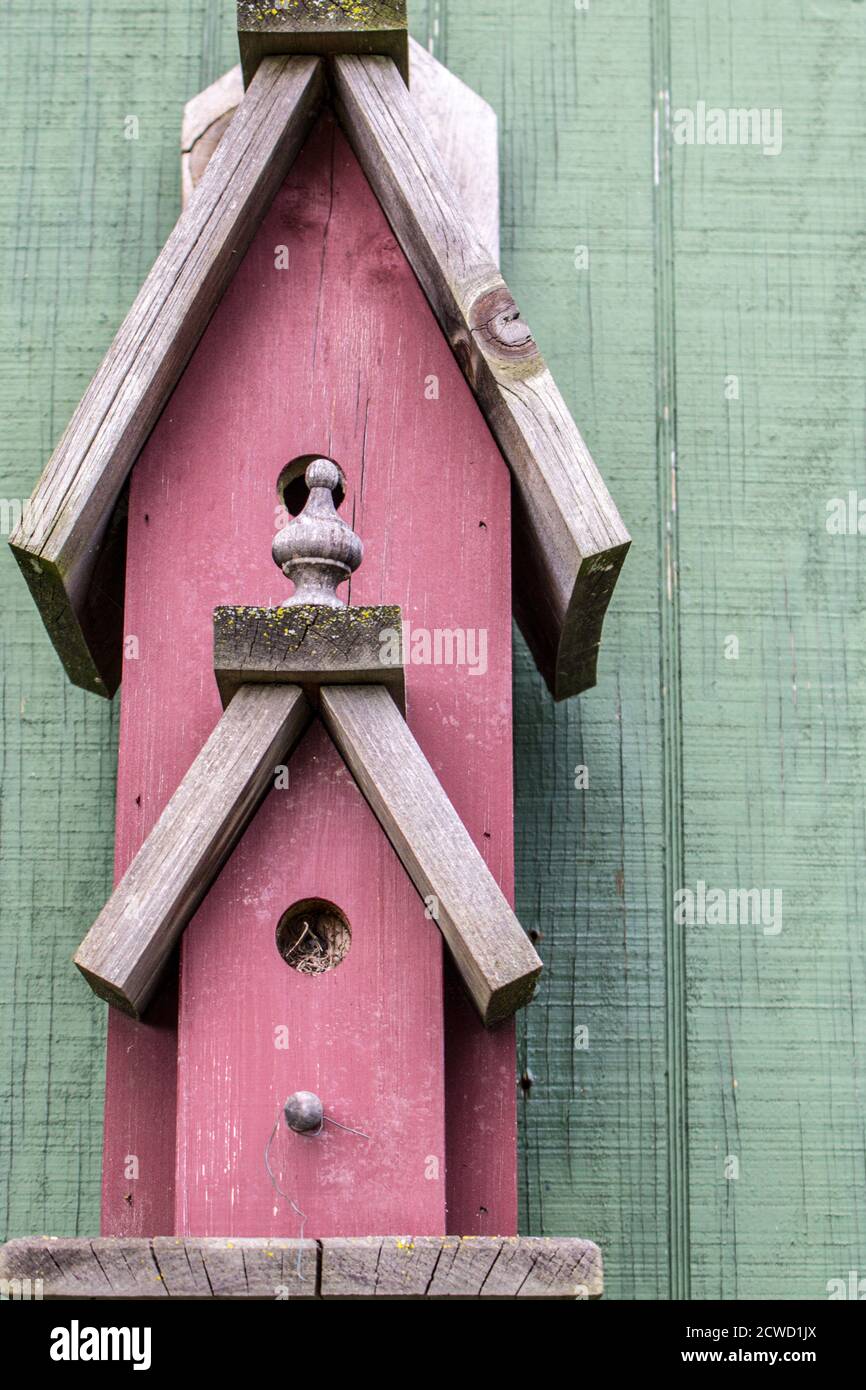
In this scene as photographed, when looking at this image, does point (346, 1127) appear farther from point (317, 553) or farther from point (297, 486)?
point (297, 486)

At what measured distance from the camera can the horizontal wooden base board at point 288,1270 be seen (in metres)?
1.82

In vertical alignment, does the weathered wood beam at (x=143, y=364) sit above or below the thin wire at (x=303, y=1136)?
above

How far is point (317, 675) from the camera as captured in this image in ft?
6.66

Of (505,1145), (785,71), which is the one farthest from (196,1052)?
(785,71)

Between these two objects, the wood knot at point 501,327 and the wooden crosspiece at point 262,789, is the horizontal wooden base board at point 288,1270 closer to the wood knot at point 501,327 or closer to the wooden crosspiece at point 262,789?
the wooden crosspiece at point 262,789

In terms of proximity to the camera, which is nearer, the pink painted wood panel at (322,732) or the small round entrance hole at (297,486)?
the pink painted wood panel at (322,732)

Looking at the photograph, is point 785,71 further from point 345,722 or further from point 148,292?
point 345,722

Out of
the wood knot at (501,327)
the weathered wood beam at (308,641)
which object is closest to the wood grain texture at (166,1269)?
the weathered wood beam at (308,641)

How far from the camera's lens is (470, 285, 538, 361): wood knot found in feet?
7.20

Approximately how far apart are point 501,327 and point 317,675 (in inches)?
18.1

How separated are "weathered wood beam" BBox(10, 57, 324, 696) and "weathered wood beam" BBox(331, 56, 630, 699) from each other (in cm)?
9

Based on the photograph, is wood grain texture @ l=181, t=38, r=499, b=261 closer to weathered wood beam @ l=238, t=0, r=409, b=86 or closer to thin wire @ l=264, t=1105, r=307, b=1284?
weathered wood beam @ l=238, t=0, r=409, b=86

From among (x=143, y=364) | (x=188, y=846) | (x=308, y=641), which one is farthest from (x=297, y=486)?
(x=188, y=846)
